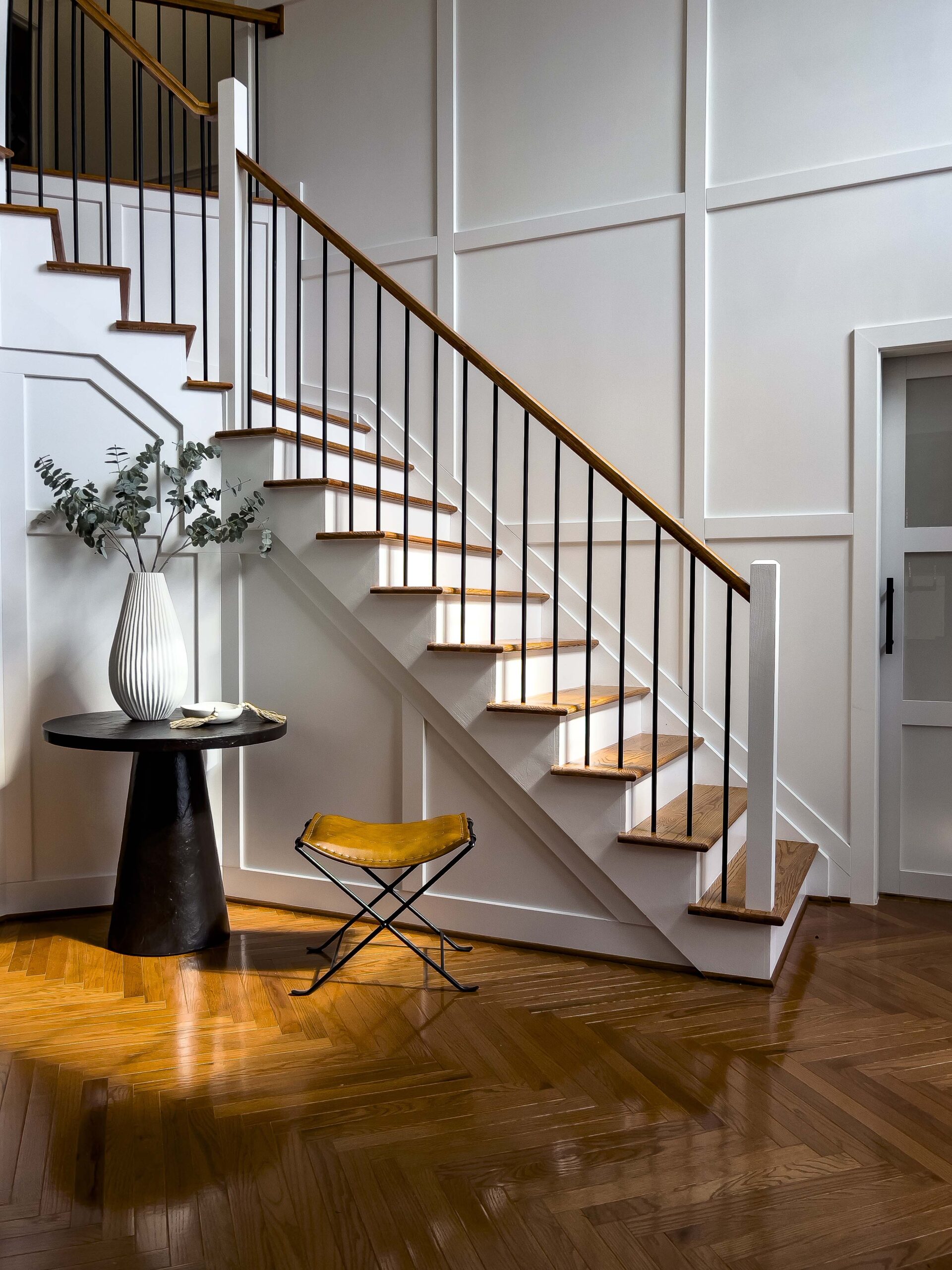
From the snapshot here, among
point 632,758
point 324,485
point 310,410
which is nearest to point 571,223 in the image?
point 310,410

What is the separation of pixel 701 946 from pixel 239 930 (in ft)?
5.55

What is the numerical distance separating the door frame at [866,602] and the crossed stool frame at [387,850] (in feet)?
5.49

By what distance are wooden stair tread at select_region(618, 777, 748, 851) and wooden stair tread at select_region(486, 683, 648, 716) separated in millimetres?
375

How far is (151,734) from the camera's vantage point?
120 inches

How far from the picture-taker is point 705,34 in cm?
396

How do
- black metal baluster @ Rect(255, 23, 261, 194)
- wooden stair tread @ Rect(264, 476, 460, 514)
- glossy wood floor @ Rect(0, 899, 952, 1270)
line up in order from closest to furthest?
glossy wood floor @ Rect(0, 899, 952, 1270) < wooden stair tread @ Rect(264, 476, 460, 514) < black metal baluster @ Rect(255, 23, 261, 194)

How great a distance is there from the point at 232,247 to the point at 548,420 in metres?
1.67

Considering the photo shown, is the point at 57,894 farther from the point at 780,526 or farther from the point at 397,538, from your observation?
the point at 780,526

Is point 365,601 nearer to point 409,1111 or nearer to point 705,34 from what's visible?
point 409,1111

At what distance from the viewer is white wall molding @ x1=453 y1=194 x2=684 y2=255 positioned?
4.07m

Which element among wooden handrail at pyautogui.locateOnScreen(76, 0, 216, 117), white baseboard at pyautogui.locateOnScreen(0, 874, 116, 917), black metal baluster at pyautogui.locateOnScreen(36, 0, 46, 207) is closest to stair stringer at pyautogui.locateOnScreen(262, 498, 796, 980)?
white baseboard at pyautogui.locateOnScreen(0, 874, 116, 917)

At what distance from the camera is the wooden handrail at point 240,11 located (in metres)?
4.62

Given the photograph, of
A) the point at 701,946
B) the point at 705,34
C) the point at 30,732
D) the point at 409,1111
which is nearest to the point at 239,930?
the point at 30,732

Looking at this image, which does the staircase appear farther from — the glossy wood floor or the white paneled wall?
the glossy wood floor
